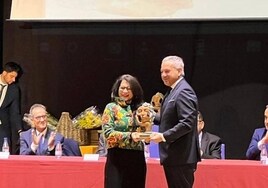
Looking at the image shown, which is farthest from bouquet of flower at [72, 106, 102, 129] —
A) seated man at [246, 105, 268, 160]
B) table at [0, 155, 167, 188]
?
table at [0, 155, 167, 188]

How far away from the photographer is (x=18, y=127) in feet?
19.6

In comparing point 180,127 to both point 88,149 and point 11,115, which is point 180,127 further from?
point 11,115

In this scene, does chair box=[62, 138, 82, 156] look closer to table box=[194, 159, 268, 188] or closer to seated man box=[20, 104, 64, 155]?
seated man box=[20, 104, 64, 155]

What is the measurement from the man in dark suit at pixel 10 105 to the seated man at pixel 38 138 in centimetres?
158

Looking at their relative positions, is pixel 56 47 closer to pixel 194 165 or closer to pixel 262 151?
pixel 262 151

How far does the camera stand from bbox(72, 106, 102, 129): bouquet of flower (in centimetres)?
604

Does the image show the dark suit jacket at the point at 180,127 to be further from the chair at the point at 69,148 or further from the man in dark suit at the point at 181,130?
the chair at the point at 69,148

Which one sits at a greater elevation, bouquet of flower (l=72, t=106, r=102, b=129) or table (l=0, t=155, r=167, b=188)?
bouquet of flower (l=72, t=106, r=102, b=129)

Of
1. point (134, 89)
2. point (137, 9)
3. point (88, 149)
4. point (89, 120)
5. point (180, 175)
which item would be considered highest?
point (137, 9)

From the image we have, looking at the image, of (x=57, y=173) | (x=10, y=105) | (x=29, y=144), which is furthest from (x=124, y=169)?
(x=10, y=105)

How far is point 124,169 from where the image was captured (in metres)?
3.38

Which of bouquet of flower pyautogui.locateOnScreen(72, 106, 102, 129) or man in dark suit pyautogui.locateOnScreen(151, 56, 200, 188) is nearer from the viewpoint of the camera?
man in dark suit pyautogui.locateOnScreen(151, 56, 200, 188)

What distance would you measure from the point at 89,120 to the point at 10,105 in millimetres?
803

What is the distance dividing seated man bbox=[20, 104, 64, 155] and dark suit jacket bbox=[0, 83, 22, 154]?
5.24 feet
